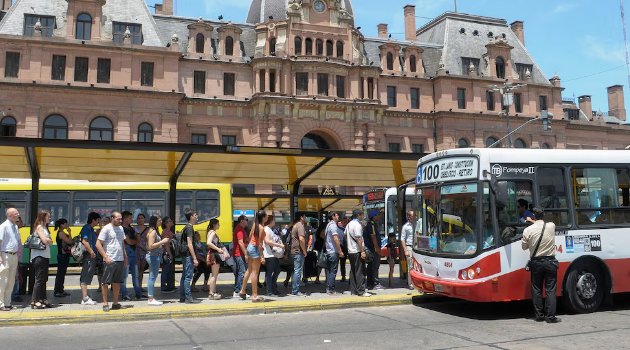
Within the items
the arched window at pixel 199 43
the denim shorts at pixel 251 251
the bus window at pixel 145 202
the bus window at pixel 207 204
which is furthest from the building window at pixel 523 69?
the denim shorts at pixel 251 251

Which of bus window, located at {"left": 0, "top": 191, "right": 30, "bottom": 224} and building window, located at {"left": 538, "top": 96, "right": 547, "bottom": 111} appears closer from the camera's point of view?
bus window, located at {"left": 0, "top": 191, "right": 30, "bottom": 224}

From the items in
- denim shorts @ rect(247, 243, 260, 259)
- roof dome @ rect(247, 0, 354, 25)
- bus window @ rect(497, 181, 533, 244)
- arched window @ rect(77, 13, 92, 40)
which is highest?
roof dome @ rect(247, 0, 354, 25)

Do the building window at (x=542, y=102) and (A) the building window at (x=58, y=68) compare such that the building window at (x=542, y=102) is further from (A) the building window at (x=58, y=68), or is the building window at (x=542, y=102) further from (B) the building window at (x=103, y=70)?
(A) the building window at (x=58, y=68)

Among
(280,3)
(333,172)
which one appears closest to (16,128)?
(280,3)

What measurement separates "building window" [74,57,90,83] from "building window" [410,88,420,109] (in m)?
28.4

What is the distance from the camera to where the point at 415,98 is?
→ 163 ft

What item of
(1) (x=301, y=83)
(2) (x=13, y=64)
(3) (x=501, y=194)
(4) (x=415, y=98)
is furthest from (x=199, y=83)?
(3) (x=501, y=194)

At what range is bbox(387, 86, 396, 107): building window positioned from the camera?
48688 millimetres

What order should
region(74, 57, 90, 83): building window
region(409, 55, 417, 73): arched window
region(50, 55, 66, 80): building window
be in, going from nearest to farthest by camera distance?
region(50, 55, 66, 80): building window → region(74, 57, 90, 83): building window → region(409, 55, 417, 73): arched window

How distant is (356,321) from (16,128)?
36.3 m

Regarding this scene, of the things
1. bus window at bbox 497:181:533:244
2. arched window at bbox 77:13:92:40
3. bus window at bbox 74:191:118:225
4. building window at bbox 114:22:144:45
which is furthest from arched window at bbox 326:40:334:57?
bus window at bbox 497:181:533:244

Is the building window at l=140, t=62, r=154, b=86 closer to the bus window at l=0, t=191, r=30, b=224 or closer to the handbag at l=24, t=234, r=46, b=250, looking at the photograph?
the bus window at l=0, t=191, r=30, b=224

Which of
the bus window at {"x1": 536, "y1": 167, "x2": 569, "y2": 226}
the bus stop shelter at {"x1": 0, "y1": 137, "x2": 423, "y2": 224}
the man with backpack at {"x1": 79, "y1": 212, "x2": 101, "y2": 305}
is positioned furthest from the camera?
the bus stop shelter at {"x1": 0, "y1": 137, "x2": 423, "y2": 224}

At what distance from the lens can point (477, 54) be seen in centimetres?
5319
